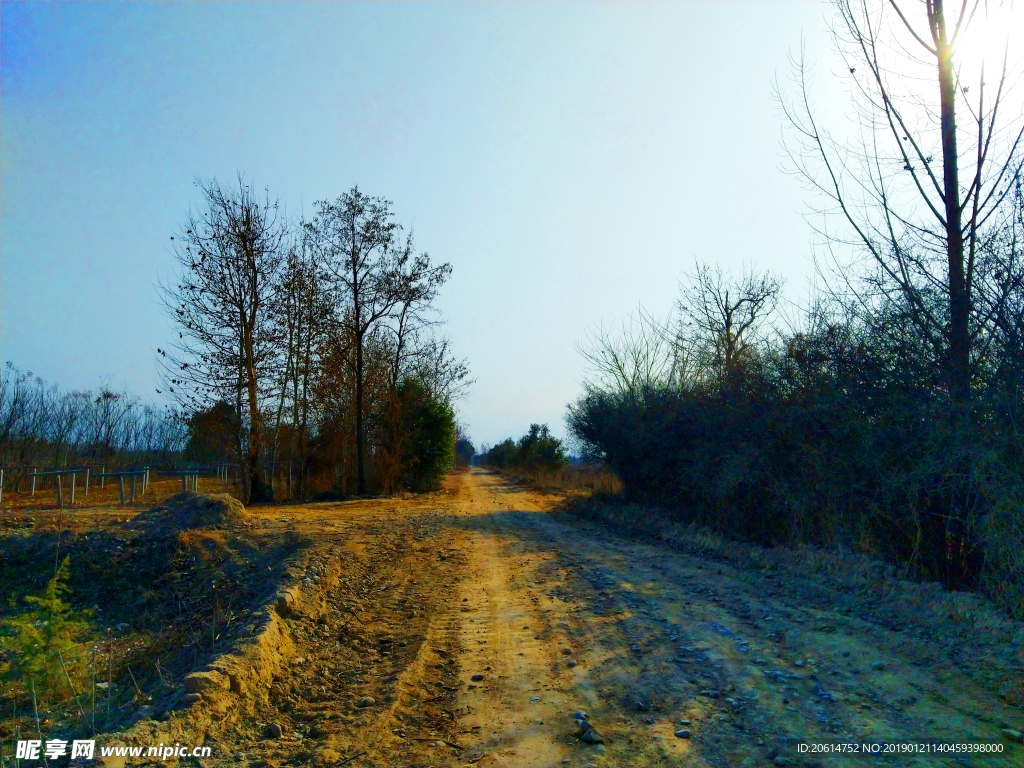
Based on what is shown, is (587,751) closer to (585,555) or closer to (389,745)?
(389,745)

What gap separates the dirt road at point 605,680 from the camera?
15.0ft

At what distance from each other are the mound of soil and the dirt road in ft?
13.2

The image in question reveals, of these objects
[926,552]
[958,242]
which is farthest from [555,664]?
[958,242]

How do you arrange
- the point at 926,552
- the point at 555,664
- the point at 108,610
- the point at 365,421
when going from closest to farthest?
the point at 555,664 < the point at 926,552 < the point at 108,610 < the point at 365,421

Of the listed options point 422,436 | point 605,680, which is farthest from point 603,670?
point 422,436

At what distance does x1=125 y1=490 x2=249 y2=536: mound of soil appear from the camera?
42.1 feet

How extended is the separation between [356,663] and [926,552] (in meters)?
7.49

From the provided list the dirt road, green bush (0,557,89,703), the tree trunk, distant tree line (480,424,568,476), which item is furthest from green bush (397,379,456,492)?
the tree trunk

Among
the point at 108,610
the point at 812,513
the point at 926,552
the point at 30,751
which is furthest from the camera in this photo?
the point at 812,513

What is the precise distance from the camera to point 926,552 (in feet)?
29.3

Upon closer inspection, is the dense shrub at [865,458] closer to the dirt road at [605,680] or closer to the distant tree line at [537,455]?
the dirt road at [605,680]

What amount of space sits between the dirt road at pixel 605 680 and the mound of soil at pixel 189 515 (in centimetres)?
402

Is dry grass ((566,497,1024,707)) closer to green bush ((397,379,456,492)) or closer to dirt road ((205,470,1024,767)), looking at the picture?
dirt road ((205,470,1024,767))

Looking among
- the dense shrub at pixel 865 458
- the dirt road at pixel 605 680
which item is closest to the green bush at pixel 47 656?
the dirt road at pixel 605 680
